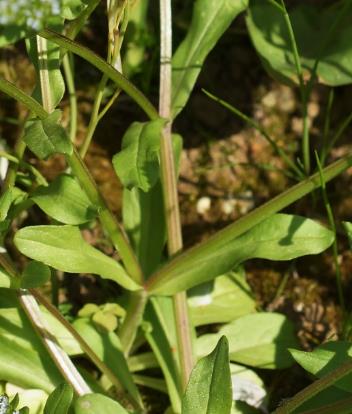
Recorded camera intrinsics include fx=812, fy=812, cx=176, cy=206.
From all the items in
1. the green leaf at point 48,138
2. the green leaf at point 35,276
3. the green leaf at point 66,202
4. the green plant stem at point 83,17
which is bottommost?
the green leaf at point 35,276

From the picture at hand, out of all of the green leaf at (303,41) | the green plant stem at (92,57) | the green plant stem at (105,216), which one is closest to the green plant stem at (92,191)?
the green plant stem at (105,216)

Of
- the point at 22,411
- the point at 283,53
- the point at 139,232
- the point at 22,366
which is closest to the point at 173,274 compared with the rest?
the point at 139,232

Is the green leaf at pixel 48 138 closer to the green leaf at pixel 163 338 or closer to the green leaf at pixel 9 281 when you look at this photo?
the green leaf at pixel 9 281

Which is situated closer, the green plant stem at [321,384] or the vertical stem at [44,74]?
the green plant stem at [321,384]

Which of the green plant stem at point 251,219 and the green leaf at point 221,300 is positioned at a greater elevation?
the green plant stem at point 251,219

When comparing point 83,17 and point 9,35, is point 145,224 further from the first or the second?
point 83,17
